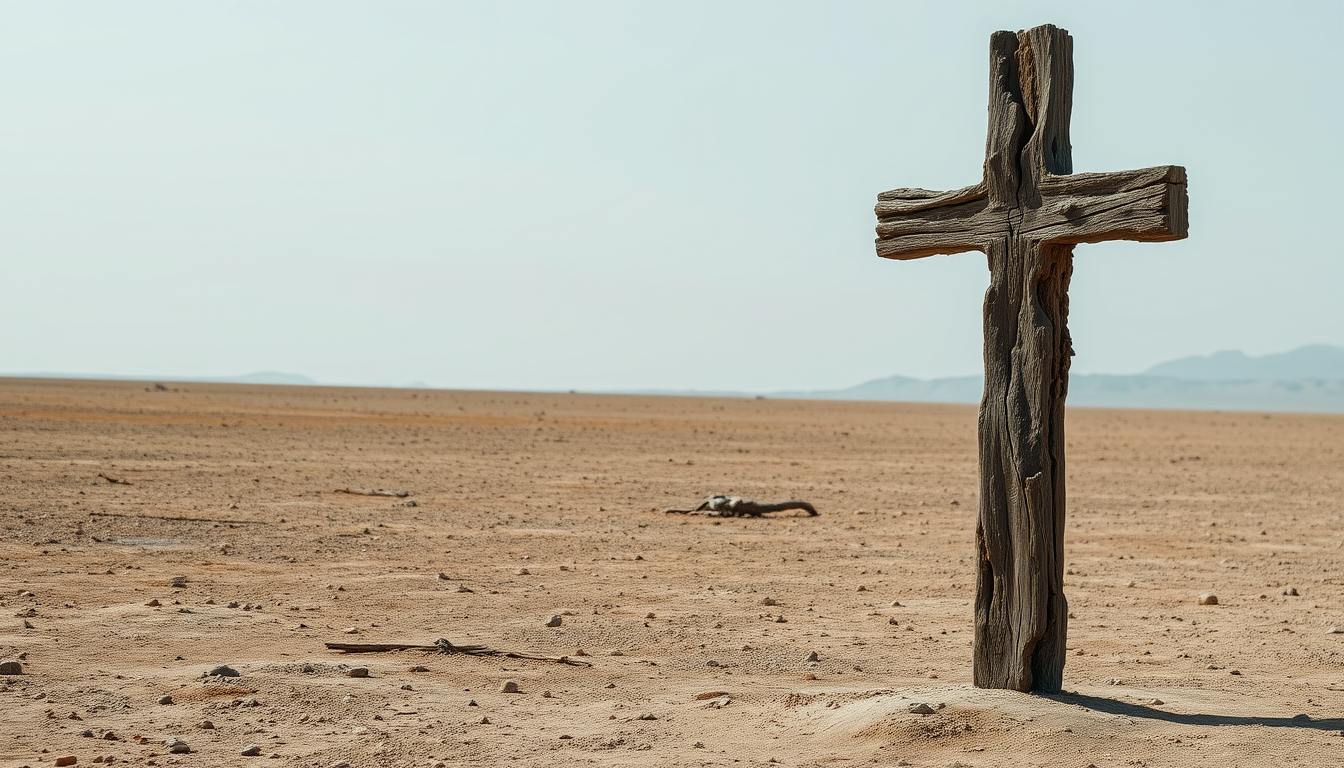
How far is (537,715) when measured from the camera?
6.99 metres

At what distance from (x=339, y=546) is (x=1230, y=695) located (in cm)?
898

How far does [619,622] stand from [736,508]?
7.31m

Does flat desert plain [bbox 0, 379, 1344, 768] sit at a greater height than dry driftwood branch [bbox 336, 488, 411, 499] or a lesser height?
lesser

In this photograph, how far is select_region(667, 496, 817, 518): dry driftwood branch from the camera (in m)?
16.9

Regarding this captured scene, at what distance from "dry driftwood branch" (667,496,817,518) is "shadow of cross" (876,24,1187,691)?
982 cm

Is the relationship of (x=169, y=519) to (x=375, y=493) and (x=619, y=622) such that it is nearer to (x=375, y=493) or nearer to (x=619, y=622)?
(x=375, y=493)

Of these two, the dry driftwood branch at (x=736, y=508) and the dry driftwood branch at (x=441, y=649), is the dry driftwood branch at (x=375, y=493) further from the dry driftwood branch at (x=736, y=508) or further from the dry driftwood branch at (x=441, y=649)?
the dry driftwood branch at (x=441, y=649)

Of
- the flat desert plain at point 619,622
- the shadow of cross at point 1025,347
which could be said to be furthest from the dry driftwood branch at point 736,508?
the shadow of cross at point 1025,347

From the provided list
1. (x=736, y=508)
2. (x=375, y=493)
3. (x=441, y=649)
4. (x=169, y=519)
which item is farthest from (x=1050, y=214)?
(x=375, y=493)

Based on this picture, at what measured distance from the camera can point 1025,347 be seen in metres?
6.77

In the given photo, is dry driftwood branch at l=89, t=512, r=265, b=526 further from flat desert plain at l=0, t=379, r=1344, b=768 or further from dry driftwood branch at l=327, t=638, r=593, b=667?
dry driftwood branch at l=327, t=638, r=593, b=667

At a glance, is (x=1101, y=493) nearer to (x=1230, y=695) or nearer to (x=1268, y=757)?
(x=1230, y=695)

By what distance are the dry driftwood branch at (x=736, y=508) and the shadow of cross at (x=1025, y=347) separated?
982cm

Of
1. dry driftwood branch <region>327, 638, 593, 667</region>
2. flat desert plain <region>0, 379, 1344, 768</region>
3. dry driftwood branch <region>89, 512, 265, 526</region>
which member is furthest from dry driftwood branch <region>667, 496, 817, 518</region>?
dry driftwood branch <region>327, 638, 593, 667</region>
